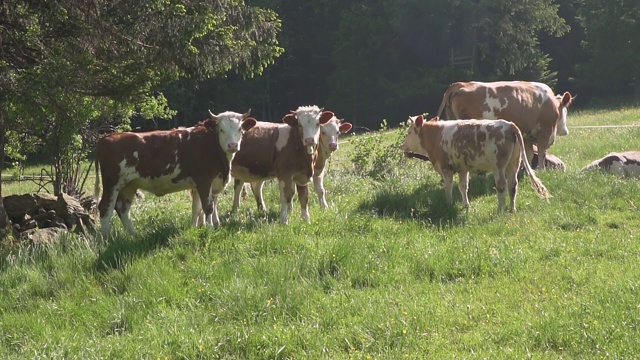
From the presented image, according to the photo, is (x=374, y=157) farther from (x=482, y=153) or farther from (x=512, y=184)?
(x=512, y=184)

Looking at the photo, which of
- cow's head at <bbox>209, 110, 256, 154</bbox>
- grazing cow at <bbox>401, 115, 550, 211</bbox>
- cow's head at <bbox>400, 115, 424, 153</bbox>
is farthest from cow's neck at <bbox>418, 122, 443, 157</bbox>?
cow's head at <bbox>209, 110, 256, 154</bbox>

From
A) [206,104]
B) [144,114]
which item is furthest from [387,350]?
[206,104]

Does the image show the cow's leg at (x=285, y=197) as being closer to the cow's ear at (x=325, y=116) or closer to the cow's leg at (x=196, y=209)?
the cow's leg at (x=196, y=209)

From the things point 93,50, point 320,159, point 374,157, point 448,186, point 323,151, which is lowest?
A: point 374,157

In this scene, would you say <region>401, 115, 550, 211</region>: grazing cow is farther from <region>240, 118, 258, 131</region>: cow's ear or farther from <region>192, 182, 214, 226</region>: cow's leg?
<region>192, 182, 214, 226</region>: cow's leg

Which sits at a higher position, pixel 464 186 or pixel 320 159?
pixel 320 159

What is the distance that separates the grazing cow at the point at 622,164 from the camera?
1556 centimetres

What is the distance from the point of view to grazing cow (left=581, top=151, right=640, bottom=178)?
15.6 m

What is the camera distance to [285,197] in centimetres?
1277

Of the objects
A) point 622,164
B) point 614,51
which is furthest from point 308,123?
point 614,51

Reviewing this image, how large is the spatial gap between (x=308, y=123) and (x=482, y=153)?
3.12 meters

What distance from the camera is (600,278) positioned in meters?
8.85

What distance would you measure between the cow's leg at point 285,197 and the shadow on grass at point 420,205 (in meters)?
1.27

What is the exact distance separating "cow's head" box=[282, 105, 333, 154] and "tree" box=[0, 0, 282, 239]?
1.72 meters
